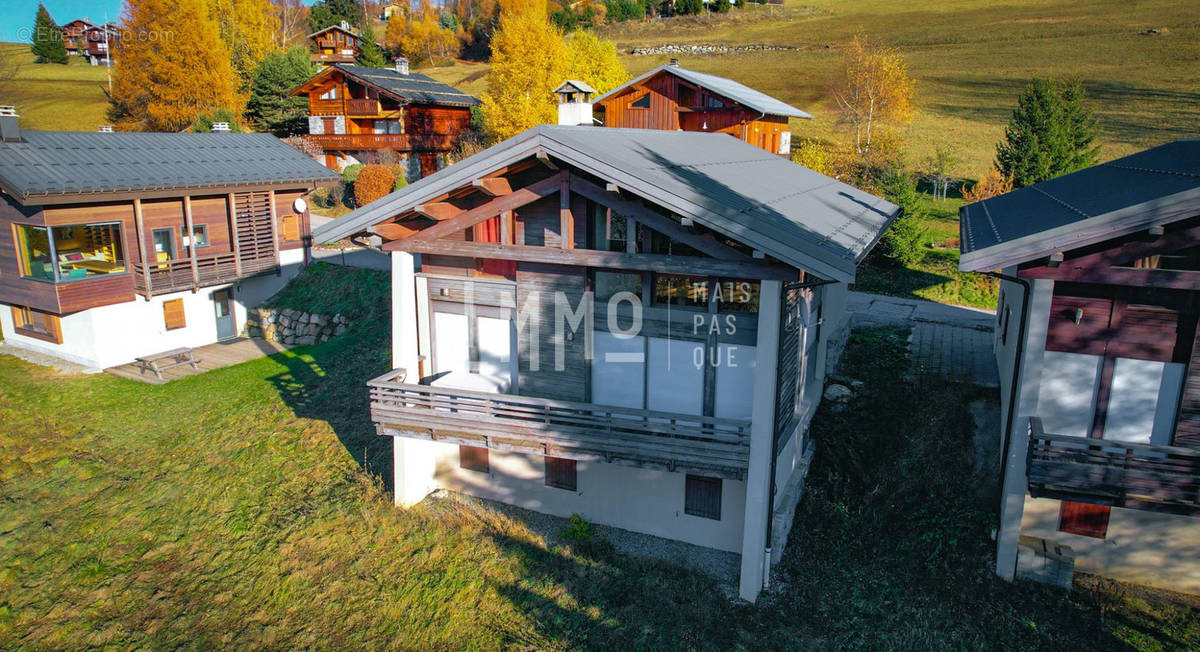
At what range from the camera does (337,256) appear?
28875 mm

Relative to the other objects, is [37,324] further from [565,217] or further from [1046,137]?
[1046,137]

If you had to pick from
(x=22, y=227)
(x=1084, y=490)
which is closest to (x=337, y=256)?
(x=22, y=227)

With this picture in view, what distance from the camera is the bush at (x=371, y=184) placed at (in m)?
36.6

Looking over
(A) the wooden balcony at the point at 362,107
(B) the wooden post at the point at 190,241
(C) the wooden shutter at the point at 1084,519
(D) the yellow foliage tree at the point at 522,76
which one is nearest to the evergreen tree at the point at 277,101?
(A) the wooden balcony at the point at 362,107

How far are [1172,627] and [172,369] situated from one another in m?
23.8

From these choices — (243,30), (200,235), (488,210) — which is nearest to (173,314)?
(200,235)

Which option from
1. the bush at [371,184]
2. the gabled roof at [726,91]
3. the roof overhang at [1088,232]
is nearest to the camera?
the roof overhang at [1088,232]

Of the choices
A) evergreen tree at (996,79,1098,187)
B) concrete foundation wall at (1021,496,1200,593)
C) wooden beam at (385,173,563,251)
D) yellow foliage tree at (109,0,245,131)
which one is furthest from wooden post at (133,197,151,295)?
evergreen tree at (996,79,1098,187)

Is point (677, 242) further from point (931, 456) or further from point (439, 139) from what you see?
point (439, 139)

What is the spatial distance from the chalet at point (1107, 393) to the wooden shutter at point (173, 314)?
74.9 ft

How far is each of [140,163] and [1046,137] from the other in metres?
33.2

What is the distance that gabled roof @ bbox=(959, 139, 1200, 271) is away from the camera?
10.0 metres

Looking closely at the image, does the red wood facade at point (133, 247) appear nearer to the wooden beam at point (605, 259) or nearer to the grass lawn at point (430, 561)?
the grass lawn at point (430, 561)

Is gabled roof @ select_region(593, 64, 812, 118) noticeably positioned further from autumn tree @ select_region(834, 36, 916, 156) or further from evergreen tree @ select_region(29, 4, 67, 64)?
evergreen tree @ select_region(29, 4, 67, 64)
